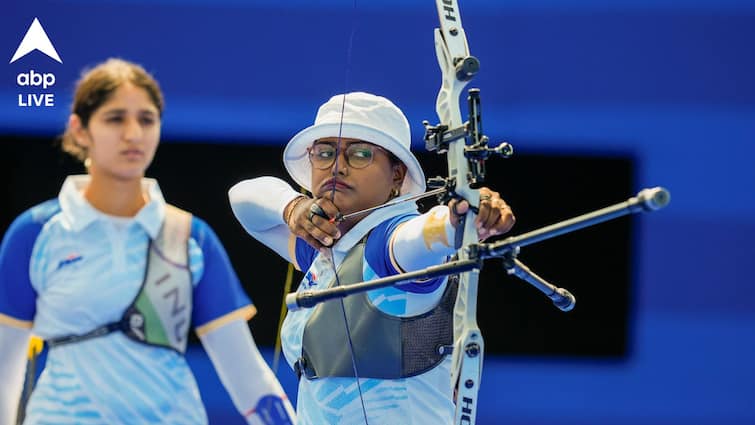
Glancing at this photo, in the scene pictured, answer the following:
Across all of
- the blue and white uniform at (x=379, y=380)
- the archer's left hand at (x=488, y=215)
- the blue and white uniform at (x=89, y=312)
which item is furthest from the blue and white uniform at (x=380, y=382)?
the blue and white uniform at (x=89, y=312)

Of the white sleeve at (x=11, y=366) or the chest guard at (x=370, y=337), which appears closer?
the white sleeve at (x=11, y=366)

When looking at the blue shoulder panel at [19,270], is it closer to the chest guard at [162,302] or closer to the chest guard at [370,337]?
the chest guard at [162,302]

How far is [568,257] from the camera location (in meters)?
3.73

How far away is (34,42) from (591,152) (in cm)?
154

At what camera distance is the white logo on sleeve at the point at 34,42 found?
2812mm

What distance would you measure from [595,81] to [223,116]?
1112 mm

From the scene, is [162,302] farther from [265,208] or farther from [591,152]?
[591,152]

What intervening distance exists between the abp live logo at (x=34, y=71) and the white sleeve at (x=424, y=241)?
0.81 meters

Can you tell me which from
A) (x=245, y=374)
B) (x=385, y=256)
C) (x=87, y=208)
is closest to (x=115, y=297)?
(x=87, y=208)

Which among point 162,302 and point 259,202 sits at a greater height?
point 259,202

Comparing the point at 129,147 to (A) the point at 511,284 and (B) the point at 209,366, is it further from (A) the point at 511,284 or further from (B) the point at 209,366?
(A) the point at 511,284

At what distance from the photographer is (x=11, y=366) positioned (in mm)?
2350

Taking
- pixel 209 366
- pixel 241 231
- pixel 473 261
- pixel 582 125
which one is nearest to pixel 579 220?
pixel 473 261

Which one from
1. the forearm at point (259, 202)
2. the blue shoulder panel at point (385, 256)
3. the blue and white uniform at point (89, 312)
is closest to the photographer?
the blue and white uniform at point (89, 312)
